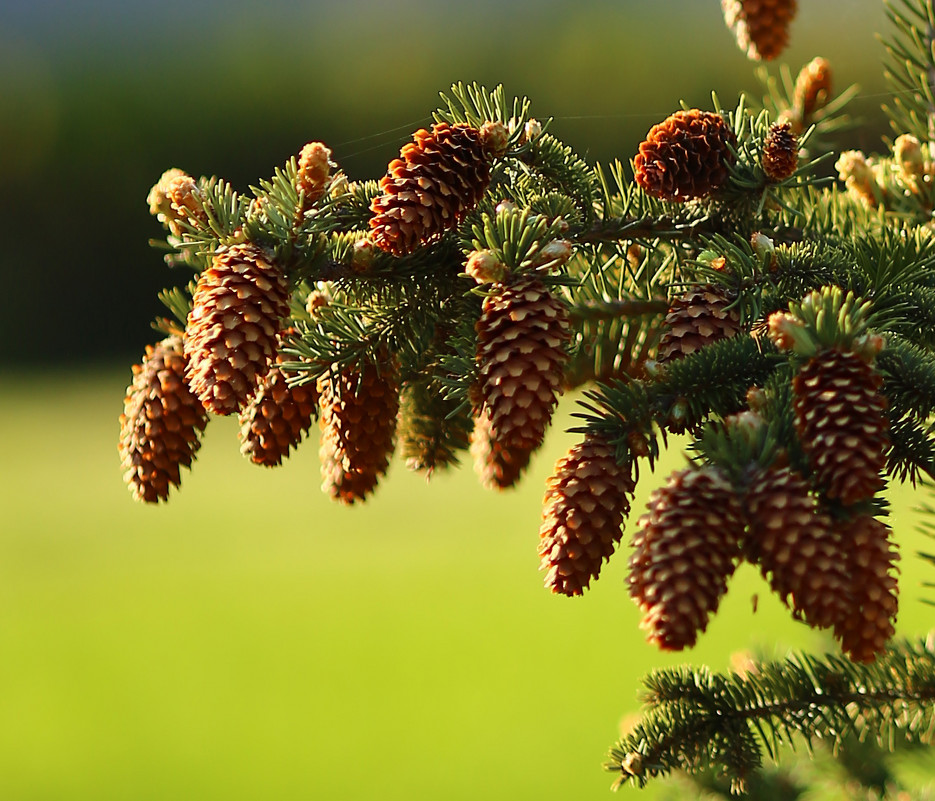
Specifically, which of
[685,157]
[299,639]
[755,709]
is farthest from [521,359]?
[299,639]

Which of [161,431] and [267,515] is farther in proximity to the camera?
[267,515]

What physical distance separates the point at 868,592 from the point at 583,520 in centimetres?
8

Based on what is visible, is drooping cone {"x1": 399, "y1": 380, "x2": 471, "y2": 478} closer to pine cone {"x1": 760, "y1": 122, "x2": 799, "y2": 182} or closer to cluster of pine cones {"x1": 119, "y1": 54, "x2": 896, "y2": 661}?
cluster of pine cones {"x1": 119, "y1": 54, "x2": 896, "y2": 661}

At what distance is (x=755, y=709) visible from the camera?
442 mm

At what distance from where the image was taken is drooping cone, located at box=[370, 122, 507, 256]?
341mm

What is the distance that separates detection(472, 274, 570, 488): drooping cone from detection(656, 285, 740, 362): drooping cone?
5 cm

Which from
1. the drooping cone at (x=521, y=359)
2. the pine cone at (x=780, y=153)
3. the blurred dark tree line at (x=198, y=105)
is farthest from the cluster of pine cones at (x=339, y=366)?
the blurred dark tree line at (x=198, y=105)

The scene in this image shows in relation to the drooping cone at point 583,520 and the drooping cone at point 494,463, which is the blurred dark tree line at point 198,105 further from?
the drooping cone at point 583,520

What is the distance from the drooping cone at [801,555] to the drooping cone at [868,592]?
0.04 ft

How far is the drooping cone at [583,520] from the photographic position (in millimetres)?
306

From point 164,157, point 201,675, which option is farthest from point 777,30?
point 164,157

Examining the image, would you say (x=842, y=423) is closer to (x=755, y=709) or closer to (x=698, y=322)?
(x=698, y=322)

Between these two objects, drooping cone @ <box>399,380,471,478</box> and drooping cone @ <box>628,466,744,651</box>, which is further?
drooping cone @ <box>399,380,471,478</box>

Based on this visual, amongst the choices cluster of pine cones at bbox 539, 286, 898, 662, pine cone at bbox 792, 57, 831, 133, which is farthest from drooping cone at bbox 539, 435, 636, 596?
pine cone at bbox 792, 57, 831, 133
